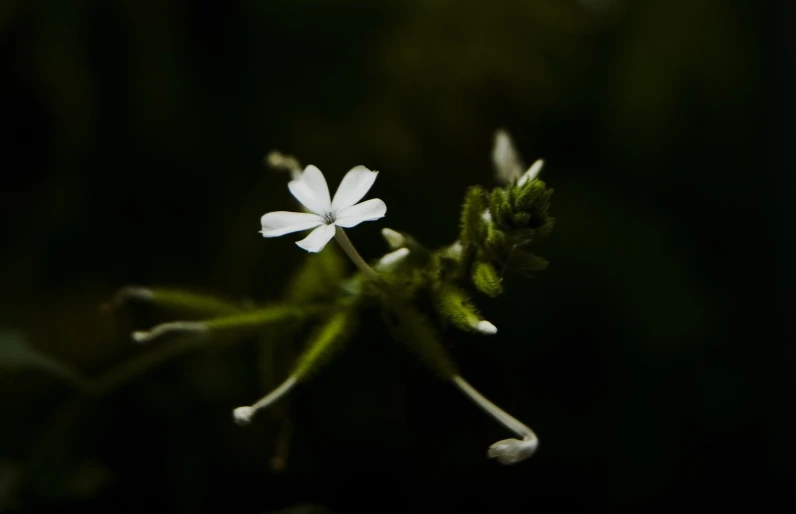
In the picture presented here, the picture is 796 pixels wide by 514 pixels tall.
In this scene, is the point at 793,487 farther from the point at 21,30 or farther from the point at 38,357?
the point at 21,30

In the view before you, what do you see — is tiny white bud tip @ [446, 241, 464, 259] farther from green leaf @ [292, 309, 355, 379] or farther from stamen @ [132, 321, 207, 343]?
stamen @ [132, 321, 207, 343]

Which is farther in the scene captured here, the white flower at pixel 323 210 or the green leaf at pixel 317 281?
the green leaf at pixel 317 281

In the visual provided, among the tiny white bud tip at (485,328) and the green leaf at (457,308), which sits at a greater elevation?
the green leaf at (457,308)

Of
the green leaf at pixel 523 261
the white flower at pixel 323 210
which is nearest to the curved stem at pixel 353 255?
the white flower at pixel 323 210

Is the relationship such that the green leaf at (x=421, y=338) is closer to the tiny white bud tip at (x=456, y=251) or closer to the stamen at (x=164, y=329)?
the tiny white bud tip at (x=456, y=251)

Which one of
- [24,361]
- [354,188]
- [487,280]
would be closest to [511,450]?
[487,280]

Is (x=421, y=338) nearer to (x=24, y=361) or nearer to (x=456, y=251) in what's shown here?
(x=456, y=251)

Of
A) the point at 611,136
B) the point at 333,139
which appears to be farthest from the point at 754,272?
the point at 333,139

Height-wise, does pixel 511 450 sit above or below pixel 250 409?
below
